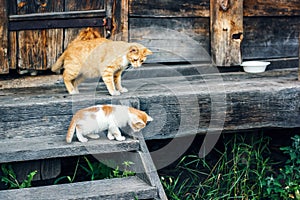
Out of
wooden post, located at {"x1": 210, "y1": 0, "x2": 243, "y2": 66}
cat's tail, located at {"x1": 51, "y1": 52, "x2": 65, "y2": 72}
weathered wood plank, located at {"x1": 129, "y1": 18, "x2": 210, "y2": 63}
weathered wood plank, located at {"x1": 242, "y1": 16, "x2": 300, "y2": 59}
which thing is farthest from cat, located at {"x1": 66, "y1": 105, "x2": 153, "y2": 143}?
weathered wood plank, located at {"x1": 242, "y1": 16, "x2": 300, "y2": 59}

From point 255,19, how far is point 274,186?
1.53m

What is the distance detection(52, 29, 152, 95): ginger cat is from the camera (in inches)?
135

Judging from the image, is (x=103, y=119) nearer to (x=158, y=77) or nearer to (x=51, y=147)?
(x=51, y=147)

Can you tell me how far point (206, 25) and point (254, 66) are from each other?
21.3 inches

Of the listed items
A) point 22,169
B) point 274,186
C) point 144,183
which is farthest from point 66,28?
point 274,186

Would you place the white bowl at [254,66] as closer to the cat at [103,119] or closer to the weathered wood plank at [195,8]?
the weathered wood plank at [195,8]

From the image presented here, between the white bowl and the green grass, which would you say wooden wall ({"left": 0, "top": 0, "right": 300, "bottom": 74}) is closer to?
the white bowl

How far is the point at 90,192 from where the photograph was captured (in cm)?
295

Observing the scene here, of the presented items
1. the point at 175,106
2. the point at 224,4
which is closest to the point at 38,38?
the point at 175,106

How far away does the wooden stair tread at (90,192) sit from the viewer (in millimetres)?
2889

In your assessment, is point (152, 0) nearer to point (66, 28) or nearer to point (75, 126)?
point (66, 28)

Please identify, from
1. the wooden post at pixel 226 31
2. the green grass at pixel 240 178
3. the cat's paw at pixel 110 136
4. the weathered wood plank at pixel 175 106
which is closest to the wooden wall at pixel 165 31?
the wooden post at pixel 226 31

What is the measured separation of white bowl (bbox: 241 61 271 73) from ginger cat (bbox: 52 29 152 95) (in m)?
1.31

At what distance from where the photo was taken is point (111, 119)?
127 inches
